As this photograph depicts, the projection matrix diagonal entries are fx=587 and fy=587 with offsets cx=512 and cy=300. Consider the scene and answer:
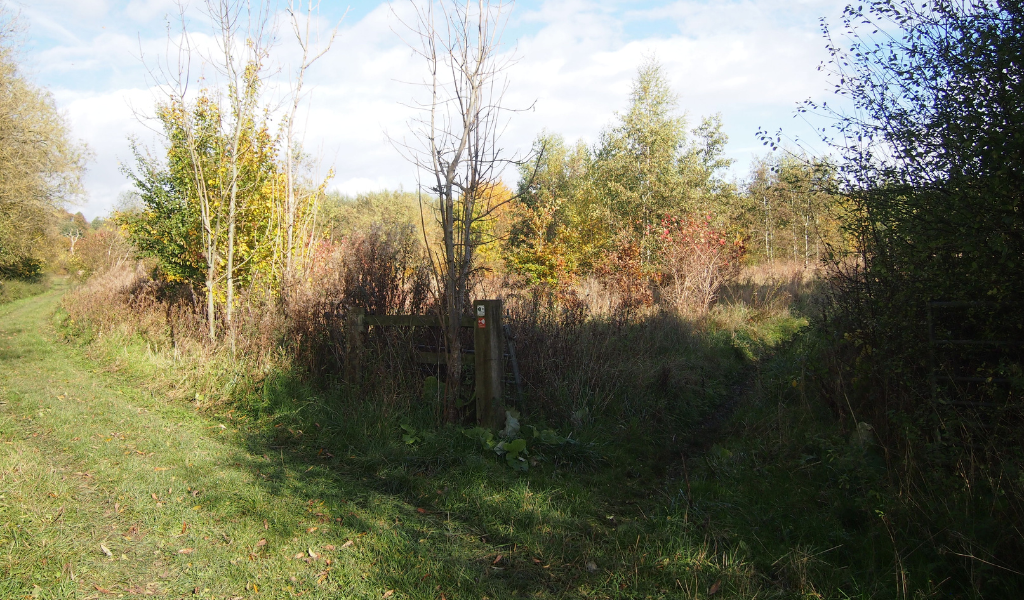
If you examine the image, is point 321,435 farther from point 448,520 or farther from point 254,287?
point 254,287

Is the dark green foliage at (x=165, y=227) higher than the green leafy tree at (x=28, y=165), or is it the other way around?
the green leafy tree at (x=28, y=165)

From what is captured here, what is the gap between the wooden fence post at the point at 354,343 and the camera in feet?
23.1

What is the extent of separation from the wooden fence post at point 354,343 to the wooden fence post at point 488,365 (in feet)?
5.67

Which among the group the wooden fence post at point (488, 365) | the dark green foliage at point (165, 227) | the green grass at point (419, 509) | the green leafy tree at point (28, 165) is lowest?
the green grass at point (419, 509)

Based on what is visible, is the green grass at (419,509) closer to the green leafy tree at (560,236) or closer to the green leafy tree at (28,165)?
the green leafy tree at (560,236)

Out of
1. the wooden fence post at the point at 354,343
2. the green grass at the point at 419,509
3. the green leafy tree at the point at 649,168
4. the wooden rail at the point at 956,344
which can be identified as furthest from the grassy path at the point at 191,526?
the green leafy tree at the point at 649,168

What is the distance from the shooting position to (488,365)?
6086 millimetres

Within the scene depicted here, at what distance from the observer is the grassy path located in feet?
11.1

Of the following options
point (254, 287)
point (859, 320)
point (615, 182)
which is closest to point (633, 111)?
point (615, 182)

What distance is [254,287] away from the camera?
10.3m

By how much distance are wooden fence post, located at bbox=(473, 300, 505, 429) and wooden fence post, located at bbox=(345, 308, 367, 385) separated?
5.67 feet

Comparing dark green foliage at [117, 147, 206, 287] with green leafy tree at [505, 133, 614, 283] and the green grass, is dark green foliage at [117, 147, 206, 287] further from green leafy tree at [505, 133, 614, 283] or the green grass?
green leafy tree at [505, 133, 614, 283]

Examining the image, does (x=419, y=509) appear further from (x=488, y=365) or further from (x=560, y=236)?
(x=560, y=236)

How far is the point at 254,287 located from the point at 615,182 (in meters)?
19.2
